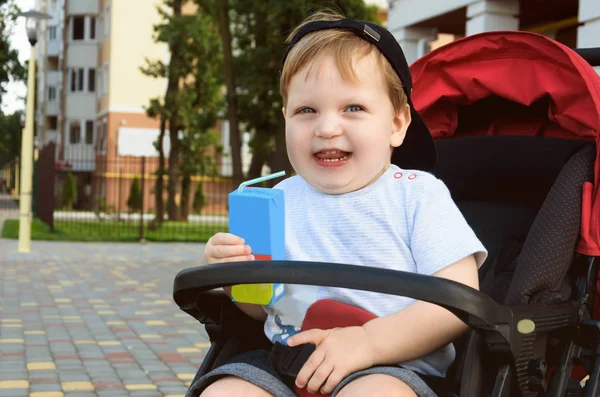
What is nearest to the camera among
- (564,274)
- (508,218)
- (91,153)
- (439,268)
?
(439,268)

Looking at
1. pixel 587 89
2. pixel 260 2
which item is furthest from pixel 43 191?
pixel 587 89

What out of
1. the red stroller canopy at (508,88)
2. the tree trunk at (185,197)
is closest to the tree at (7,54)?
the tree trunk at (185,197)

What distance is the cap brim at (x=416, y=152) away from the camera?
254 centimetres

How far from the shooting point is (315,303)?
7.25 feet

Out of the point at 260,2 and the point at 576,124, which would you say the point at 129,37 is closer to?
the point at 260,2

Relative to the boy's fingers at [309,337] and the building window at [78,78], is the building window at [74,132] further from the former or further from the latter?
the boy's fingers at [309,337]

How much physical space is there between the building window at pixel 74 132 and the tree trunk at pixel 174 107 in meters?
17.9

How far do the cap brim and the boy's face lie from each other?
8.8 inches

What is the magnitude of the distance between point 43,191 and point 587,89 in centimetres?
2007

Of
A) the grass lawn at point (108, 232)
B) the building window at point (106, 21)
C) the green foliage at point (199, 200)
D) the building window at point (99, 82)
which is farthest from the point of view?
the building window at point (99, 82)

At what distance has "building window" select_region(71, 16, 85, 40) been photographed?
43250 millimetres

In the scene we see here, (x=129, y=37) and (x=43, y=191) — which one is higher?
(x=129, y=37)

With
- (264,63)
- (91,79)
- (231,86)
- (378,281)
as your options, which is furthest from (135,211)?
(378,281)

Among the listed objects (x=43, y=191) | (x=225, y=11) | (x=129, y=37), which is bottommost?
(x=43, y=191)
